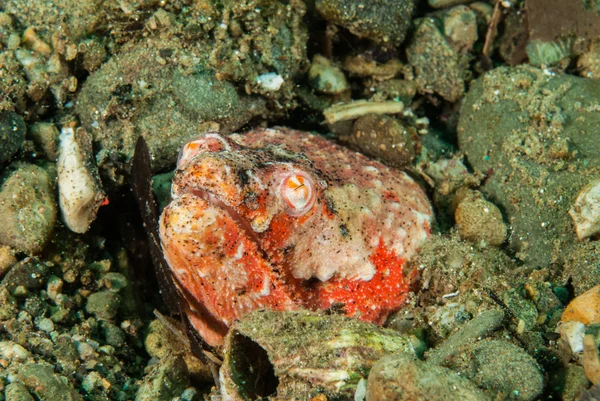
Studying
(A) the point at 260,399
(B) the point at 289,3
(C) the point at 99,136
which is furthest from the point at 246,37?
(A) the point at 260,399

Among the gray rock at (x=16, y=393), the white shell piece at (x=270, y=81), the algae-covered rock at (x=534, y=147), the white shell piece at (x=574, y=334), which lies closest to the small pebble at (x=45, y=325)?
the gray rock at (x=16, y=393)

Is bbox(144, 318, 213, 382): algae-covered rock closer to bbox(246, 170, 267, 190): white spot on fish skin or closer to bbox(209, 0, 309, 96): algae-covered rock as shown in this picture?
bbox(246, 170, 267, 190): white spot on fish skin

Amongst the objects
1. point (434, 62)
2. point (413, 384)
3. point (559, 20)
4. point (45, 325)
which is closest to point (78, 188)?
point (45, 325)

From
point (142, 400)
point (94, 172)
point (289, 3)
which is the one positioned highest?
point (289, 3)

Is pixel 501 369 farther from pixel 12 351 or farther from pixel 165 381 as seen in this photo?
pixel 12 351

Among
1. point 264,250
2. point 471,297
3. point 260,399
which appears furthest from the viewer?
point 471,297

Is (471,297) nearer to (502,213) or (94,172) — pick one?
(502,213)

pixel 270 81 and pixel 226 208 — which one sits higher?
pixel 270 81
